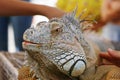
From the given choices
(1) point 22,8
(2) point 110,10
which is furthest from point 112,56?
(2) point 110,10

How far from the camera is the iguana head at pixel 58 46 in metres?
0.76

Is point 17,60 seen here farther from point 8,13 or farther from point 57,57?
point 57,57

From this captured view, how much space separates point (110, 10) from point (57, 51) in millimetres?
1121

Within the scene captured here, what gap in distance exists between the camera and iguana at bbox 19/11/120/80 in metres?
0.76

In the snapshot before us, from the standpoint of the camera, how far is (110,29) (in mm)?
1854

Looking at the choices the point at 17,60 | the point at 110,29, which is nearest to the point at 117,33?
the point at 110,29

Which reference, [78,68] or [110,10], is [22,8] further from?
[110,10]

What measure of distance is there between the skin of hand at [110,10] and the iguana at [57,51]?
1.01m

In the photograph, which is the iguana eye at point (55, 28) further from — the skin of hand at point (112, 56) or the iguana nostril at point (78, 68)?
the skin of hand at point (112, 56)

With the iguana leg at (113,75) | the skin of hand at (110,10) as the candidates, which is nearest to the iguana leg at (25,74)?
the iguana leg at (113,75)

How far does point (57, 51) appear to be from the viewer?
0.77 m

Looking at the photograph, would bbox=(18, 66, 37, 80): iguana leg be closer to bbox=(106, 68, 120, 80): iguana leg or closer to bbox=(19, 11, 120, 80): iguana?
bbox=(19, 11, 120, 80): iguana

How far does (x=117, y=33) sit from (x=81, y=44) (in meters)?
1.05

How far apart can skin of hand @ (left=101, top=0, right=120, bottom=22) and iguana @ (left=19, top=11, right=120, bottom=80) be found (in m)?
1.01
